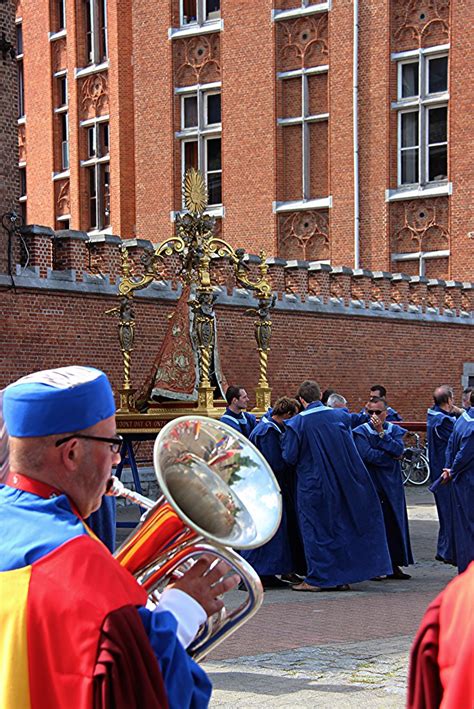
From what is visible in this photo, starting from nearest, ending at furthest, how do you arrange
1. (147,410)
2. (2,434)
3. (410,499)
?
(2,434), (147,410), (410,499)

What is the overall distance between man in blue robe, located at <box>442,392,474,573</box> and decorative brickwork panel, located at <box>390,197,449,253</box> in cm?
1869

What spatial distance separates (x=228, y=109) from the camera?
3228cm

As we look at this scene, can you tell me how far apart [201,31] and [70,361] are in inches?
658

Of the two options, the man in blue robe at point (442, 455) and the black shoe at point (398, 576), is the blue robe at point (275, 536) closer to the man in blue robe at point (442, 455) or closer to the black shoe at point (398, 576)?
the black shoe at point (398, 576)

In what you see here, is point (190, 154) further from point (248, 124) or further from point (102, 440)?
point (102, 440)

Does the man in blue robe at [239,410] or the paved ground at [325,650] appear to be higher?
the man in blue robe at [239,410]

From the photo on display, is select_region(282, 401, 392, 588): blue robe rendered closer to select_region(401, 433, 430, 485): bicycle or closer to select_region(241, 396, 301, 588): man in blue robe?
select_region(241, 396, 301, 588): man in blue robe

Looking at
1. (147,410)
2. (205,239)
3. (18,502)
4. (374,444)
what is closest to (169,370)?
(147,410)

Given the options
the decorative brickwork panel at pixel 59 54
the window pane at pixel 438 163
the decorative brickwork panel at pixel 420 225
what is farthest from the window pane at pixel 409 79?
the decorative brickwork panel at pixel 59 54

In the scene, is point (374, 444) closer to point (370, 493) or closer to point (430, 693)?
point (370, 493)

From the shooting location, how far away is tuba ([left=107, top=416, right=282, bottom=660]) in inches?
118

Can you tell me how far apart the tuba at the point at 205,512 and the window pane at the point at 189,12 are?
3059 cm

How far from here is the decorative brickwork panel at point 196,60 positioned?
32531 mm

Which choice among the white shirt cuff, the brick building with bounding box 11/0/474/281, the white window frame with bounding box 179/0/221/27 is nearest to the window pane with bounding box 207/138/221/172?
the brick building with bounding box 11/0/474/281
